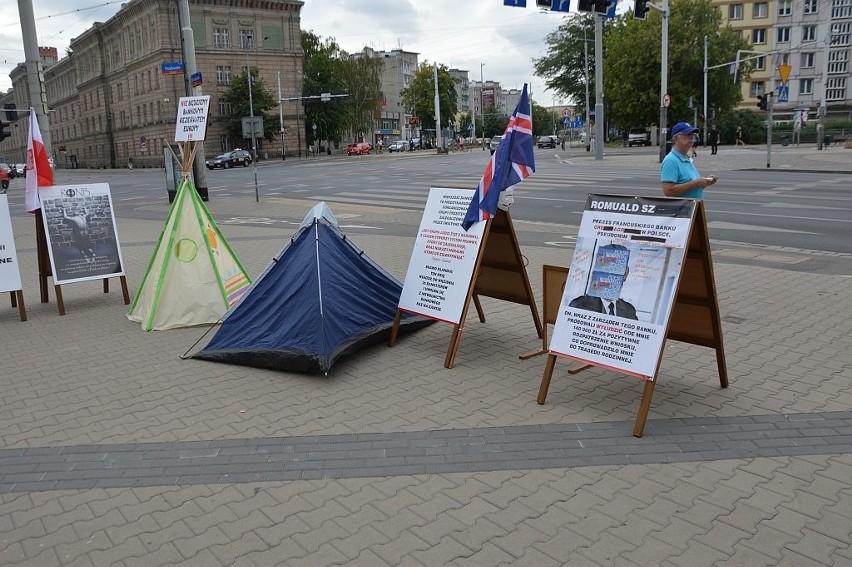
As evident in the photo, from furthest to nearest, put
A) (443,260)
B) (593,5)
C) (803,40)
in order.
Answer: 1. (803,40)
2. (593,5)
3. (443,260)

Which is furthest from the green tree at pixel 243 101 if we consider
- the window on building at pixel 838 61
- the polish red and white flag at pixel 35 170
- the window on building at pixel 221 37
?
the polish red and white flag at pixel 35 170

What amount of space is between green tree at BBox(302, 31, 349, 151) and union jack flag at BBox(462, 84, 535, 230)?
8251cm

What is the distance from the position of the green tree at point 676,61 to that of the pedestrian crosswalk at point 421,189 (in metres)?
36.5

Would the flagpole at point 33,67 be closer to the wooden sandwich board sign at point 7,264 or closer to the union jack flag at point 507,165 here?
the wooden sandwich board sign at point 7,264

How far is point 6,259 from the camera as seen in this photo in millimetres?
8570

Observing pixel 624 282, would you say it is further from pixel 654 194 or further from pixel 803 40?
pixel 803 40

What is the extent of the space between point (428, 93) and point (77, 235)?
11456 centimetres

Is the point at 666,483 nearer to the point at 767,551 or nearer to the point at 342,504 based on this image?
the point at 767,551

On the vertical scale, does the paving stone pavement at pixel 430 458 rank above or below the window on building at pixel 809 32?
below

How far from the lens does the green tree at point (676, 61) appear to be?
6281cm

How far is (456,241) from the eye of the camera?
638 centimetres

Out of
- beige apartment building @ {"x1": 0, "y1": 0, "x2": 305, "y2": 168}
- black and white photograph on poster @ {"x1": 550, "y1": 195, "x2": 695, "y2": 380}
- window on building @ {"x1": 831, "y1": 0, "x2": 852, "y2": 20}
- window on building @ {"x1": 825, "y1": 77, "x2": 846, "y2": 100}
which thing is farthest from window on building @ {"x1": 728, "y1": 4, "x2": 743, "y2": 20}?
black and white photograph on poster @ {"x1": 550, "y1": 195, "x2": 695, "y2": 380}

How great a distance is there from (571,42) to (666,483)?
3383 inches

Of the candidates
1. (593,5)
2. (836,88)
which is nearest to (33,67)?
(593,5)
